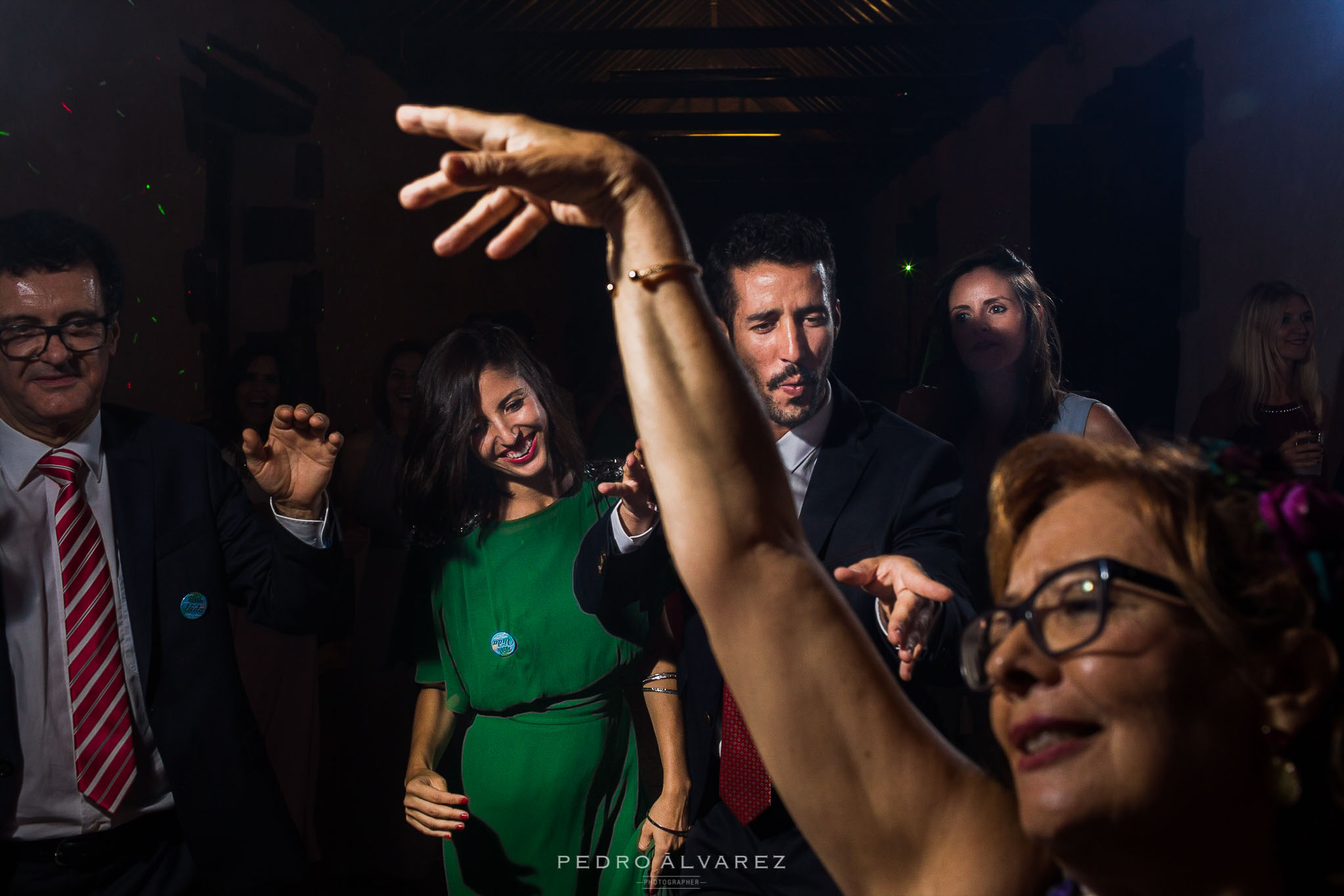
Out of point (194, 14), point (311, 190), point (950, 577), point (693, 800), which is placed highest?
point (194, 14)

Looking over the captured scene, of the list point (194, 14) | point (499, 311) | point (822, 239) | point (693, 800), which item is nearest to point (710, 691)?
point (693, 800)

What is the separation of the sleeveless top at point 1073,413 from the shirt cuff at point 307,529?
159cm

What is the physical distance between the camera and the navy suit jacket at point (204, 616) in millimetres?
1751

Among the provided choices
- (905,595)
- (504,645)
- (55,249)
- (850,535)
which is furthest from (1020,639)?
(55,249)

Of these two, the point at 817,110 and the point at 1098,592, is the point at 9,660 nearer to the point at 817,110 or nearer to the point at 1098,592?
the point at 1098,592

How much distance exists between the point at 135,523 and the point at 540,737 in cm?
87

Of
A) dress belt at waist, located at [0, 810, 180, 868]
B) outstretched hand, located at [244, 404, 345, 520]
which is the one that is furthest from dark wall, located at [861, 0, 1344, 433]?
dress belt at waist, located at [0, 810, 180, 868]

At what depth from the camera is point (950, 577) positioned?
1.69 meters

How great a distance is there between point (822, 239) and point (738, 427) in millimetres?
1321

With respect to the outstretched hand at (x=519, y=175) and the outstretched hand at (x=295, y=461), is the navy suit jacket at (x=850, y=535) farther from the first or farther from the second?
the outstretched hand at (x=519, y=175)

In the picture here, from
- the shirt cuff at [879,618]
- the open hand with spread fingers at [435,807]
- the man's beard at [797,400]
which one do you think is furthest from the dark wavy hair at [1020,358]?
the open hand with spread fingers at [435,807]

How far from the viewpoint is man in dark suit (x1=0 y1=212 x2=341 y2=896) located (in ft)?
5.58

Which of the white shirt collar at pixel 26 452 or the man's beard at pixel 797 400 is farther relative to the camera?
the man's beard at pixel 797 400

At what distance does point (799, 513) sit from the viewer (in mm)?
1917
